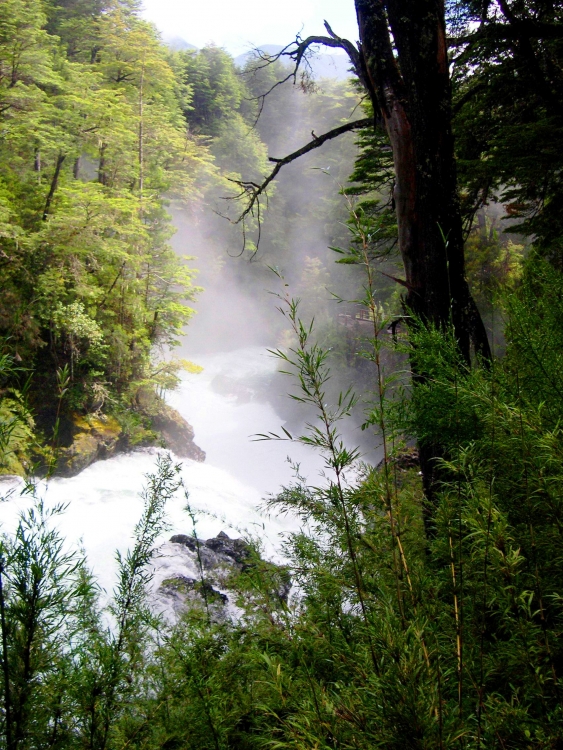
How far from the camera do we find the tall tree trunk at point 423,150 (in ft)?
7.97

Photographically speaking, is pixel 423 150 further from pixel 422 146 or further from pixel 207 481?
pixel 207 481

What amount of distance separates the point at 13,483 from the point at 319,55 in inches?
295

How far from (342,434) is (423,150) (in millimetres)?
2690

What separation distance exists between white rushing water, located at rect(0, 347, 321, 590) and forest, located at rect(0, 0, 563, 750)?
0.27 m

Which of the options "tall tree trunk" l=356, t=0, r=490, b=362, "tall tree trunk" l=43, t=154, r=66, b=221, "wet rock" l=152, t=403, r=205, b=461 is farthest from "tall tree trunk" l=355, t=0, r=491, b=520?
"wet rock" l=152, t=403, r=205, b=461

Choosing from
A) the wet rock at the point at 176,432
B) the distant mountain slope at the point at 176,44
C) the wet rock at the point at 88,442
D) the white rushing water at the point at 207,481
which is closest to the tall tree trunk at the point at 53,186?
the wet rock at the point at 88,442

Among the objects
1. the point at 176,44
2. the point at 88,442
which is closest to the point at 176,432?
the point at 88,442

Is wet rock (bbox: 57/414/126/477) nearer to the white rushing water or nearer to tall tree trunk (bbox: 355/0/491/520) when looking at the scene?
the white rushing water

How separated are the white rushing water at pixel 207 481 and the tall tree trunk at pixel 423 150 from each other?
138 centimetres

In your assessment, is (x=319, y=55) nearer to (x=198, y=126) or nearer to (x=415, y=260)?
(x=415, y=260)

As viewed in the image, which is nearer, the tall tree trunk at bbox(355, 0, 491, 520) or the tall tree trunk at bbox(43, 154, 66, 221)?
the tall tree trunk at bbox(355, 0, 491, 520)

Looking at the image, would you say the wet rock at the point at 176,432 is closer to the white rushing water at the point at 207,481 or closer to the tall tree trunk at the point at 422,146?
the white rushing water at the point at 207,481

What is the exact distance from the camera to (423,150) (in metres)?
2.48

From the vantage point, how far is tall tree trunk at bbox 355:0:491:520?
243cm
